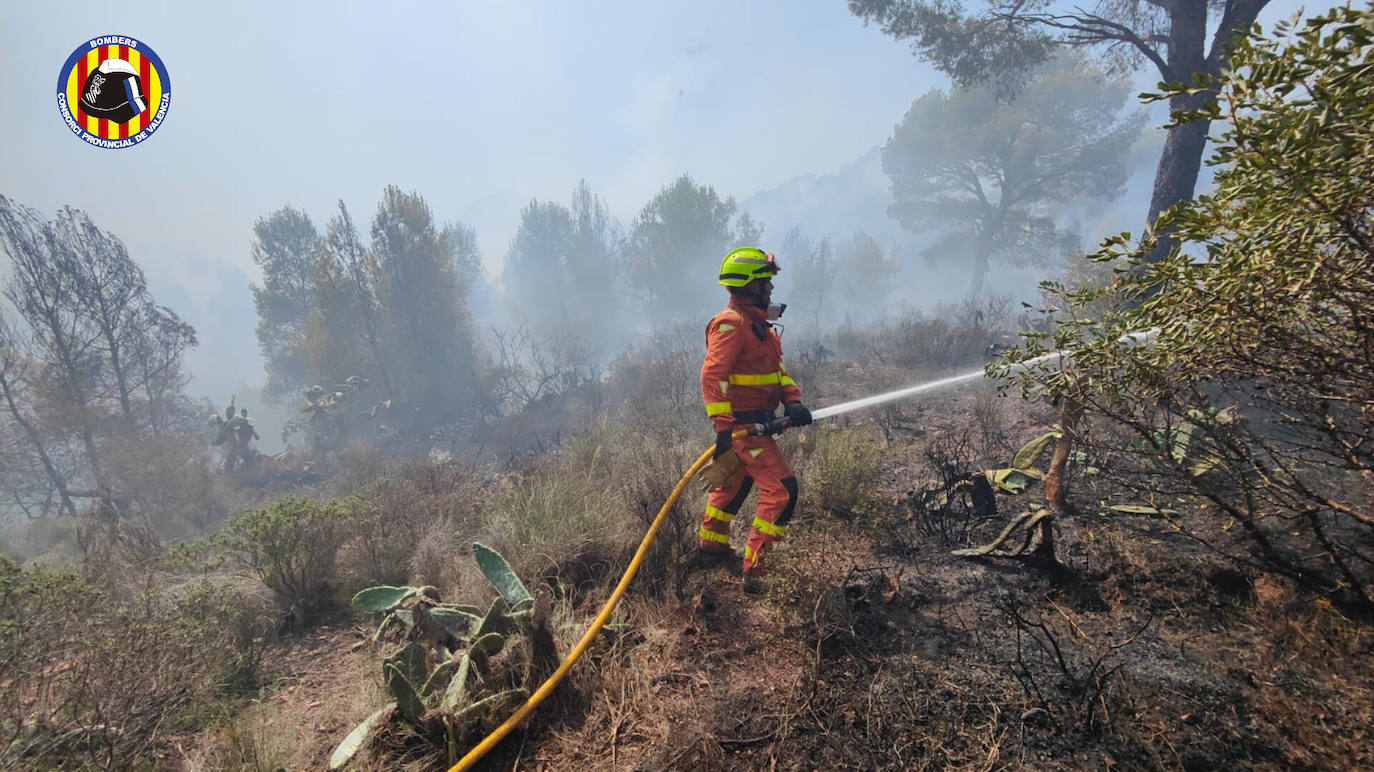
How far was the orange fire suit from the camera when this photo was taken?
314cm

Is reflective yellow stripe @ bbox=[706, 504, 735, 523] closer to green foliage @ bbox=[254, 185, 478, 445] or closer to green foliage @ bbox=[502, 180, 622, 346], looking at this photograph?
green foliage @ bbox=[254, 185, 478, 445]

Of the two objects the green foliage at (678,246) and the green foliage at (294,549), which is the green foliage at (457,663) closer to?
the green foliage at (294,549)

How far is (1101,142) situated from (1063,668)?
3438cm

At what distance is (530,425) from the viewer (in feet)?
53.9

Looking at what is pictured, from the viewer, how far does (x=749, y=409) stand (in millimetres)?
3463

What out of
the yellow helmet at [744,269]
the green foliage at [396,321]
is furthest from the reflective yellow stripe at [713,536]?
the green foliage at [396,321]

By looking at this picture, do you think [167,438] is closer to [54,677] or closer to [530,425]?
[530,425]

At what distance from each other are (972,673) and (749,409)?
188cm

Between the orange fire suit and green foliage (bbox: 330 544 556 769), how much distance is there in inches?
52.5

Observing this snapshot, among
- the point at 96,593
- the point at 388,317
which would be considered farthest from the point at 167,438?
the point at 96,593

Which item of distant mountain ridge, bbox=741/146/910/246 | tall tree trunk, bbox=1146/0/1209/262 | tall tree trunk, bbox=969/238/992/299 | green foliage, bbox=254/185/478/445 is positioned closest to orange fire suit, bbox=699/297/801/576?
tall tree trunk, bbox=1146/0/1209/262

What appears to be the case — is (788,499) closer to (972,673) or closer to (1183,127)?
(972,673)

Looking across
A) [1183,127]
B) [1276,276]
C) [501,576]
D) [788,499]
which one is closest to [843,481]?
[788,499]

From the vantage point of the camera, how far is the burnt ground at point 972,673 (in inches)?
67.7
